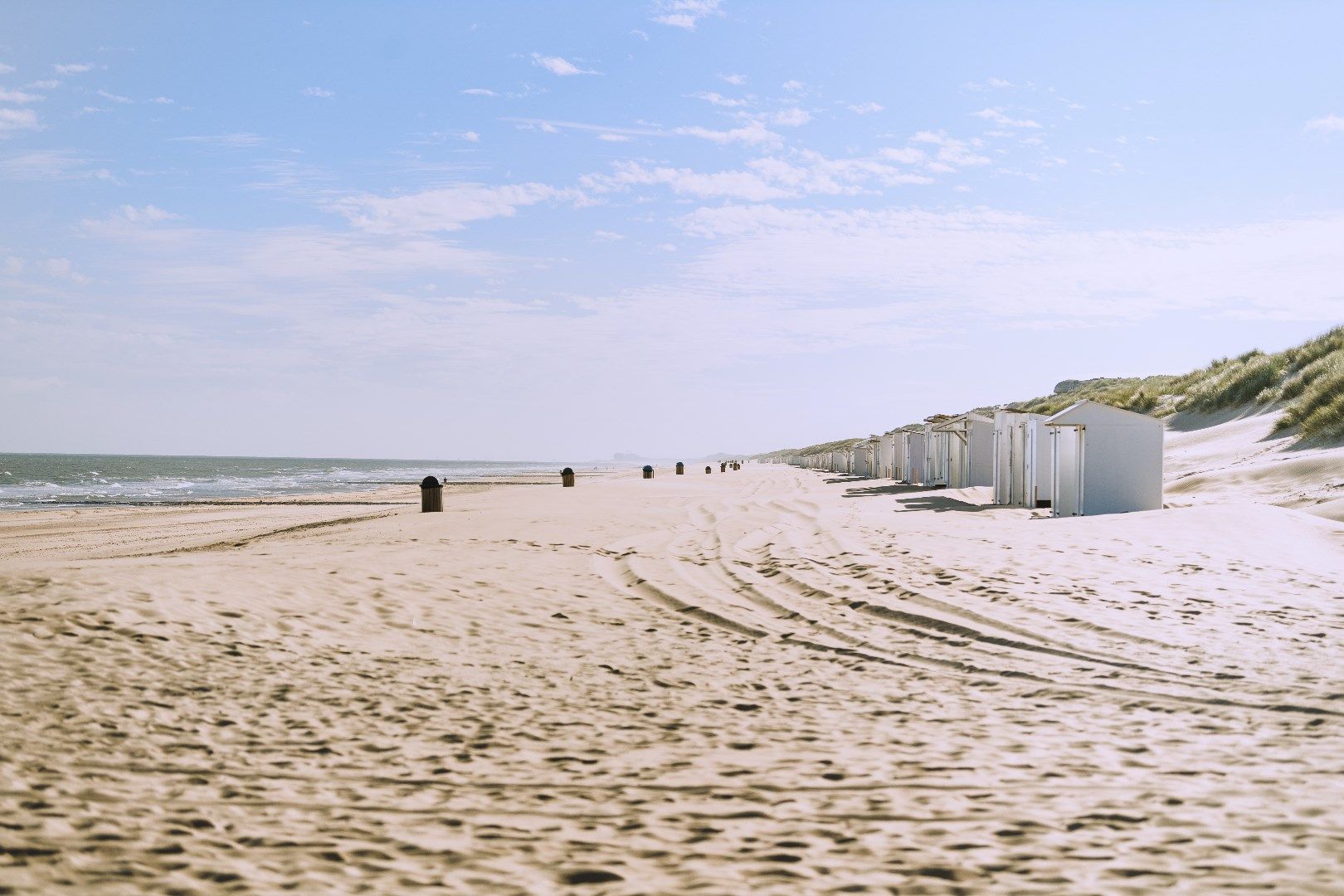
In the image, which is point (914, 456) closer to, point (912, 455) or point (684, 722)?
point (912, 455)

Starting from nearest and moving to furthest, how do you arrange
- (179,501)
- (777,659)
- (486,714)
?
(486,714)
(777,659)
(179,501)

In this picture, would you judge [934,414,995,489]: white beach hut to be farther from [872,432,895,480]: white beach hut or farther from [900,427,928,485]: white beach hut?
[872,432,895,480]: white beach hut

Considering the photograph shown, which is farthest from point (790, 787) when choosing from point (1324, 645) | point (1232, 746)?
point (1324, 645)

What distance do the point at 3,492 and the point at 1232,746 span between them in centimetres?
4520

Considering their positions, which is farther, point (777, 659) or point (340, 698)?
point (777, 659)

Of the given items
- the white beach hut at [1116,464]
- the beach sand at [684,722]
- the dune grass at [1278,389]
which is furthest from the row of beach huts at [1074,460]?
the dune grass at [1278,389]


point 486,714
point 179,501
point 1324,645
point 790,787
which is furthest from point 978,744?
point 179,501

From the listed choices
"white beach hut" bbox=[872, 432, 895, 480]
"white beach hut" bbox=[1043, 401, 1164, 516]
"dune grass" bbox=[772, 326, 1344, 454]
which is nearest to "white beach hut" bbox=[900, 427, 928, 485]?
"white beach hut" bbox=[872, 432, 895, 480]

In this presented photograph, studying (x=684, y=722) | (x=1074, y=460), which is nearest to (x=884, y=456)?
(x=1074, y=460)

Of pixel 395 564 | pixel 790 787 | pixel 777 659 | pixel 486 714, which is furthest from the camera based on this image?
pixel 395 564

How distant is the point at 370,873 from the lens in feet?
11.2

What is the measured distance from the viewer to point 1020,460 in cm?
1870

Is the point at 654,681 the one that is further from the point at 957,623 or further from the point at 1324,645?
the point at 1324,645

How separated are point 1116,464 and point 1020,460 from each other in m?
3.01
